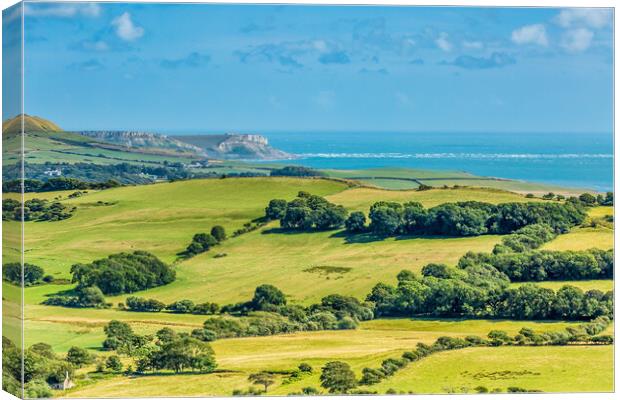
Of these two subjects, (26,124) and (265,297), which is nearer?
(26,124)

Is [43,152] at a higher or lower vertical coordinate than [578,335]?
higher

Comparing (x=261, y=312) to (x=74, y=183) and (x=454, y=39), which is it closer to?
(x=74, y=183)

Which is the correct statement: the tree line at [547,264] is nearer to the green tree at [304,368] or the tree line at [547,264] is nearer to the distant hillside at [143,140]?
the green tree at [304,368]

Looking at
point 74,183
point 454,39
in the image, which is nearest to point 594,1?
point 454,39

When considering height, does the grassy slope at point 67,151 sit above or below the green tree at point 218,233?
above

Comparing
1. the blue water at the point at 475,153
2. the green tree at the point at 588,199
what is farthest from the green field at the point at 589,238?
the blue water at the point at 475,153

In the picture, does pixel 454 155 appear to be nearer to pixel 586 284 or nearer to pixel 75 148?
pixel 586 284

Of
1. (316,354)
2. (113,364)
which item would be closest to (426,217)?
(316,354)
